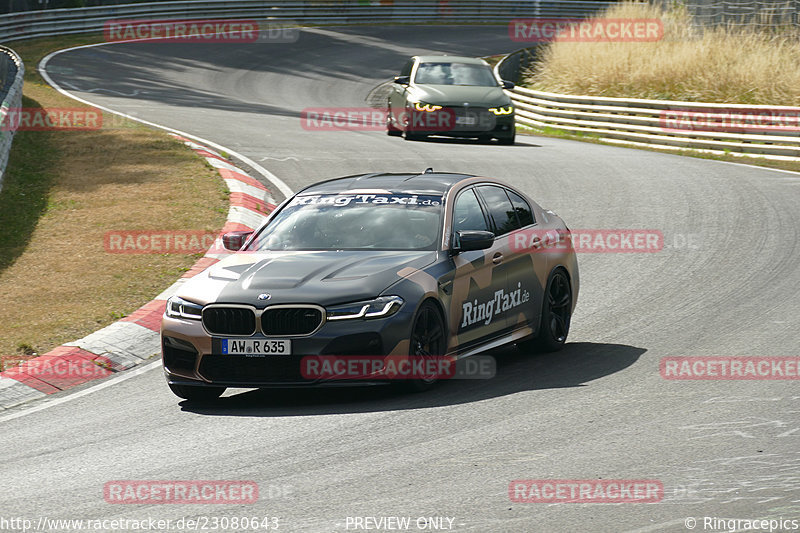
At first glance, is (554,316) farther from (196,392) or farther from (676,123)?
(676,123)

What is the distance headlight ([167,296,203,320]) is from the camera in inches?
332

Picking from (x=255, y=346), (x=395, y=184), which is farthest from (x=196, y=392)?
(x=395, y=184)

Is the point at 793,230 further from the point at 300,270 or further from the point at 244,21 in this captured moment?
the point at 244,21

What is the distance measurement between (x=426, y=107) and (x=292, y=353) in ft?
55.3

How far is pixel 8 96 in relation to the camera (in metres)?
21.9

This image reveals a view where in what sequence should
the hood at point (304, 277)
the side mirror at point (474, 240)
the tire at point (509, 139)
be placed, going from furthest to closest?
the tire at point (509, 139)
the side mirror at point (474, 240)
the hood at point (304, 277)

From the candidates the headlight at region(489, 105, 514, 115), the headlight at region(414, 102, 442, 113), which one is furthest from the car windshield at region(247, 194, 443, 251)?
the headlight at region(489, 105, 514, 115)

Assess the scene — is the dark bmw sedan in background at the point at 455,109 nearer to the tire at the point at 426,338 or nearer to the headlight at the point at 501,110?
the headlight at the point at 501,110

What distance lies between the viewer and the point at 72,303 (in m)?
12.1

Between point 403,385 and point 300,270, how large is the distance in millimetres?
1071

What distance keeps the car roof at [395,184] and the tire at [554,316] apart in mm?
1206

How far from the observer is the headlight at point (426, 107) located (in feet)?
80.3

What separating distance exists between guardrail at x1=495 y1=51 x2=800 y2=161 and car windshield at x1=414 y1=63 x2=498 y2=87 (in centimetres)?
404

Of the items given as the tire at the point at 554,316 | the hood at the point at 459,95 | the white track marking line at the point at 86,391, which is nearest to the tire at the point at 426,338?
the tire at the point at 554,316
